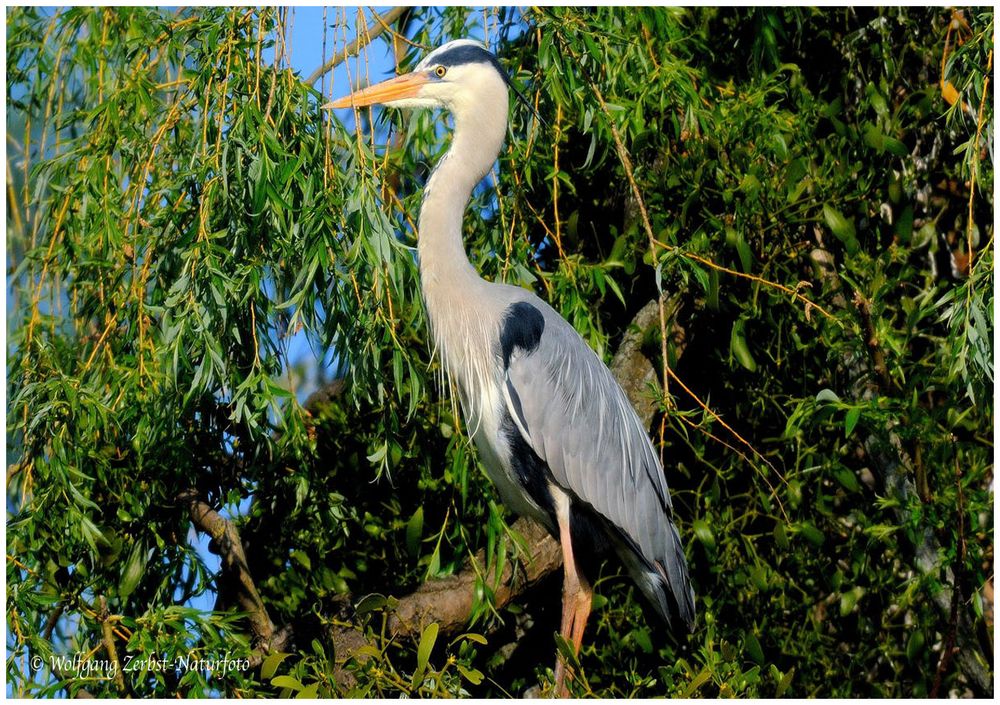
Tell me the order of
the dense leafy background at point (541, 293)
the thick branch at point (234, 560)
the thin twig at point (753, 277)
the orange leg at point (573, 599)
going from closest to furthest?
the dense leafy background at point (541, 293) < the thin twig at point (753, 277) < the orange leg at point (573, 599) < the thick branch at point (234, 560)

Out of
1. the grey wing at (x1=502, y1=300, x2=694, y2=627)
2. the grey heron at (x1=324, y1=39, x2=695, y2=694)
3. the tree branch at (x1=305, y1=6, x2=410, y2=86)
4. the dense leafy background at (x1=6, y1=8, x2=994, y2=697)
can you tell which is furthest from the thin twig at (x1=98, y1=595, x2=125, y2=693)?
the tree branch at (x1=305, y1=6, x2=410, y2=86)

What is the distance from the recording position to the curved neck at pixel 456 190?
2.86 metres

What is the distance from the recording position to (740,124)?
3051 mm

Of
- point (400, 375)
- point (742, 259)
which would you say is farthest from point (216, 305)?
point (742, 259)

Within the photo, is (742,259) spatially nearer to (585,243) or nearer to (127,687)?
(585,243)

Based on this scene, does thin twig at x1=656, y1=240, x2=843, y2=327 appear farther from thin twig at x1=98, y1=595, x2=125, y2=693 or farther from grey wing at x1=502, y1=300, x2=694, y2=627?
thin twig at x1=98, y1=595, x2=125, y2=693

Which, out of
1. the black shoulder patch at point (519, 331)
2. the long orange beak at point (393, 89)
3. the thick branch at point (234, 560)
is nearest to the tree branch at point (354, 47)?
the long orange beak at point (393, 89)

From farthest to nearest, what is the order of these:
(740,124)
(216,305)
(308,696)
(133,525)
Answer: (740,124), (133,525), (216,305), (308,696)

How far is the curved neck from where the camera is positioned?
2.86m

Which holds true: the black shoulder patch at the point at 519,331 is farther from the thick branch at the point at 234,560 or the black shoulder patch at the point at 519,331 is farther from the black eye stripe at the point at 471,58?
the thick branch at the point at 234,560

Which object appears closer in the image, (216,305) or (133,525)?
(216,305)

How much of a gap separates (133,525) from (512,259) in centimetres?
112

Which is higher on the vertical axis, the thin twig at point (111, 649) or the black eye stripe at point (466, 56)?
the black eye stripe at point (466, 56)

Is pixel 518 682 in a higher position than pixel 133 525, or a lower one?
lower
